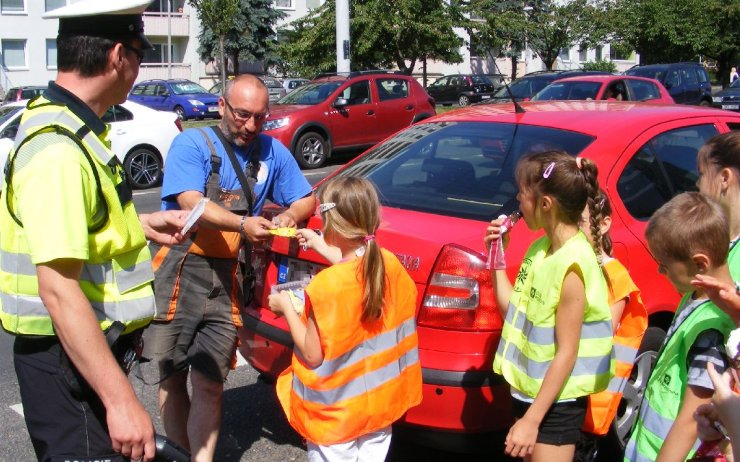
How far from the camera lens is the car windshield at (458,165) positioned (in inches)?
156

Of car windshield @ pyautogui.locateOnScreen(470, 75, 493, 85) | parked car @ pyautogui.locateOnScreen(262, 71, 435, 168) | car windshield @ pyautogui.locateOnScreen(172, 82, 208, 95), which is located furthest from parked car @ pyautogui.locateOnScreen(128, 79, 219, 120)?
parked car @ pyautogui.locateOnScreen(262, 71, 435, 168)

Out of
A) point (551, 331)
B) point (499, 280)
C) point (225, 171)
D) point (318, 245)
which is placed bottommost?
point (551, 331)

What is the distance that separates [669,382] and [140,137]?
12.5 m

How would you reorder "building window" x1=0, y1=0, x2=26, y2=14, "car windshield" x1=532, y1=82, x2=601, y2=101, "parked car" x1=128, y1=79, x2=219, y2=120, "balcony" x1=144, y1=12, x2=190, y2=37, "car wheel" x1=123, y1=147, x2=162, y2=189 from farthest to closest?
"balcony" x1=144, y1=12, x2=190, y2=37 → "building window" x1=0, y1=0, x2=26, y2=14 → "parked car" x1=128, y1=79, x2=219, y2=120 → "car windshield" x1=532, y1=82, x2=601, y2=101 → "car wheel" x1=123, y1=147, x2=162, y2=189

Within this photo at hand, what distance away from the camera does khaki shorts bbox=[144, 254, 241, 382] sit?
376 cm

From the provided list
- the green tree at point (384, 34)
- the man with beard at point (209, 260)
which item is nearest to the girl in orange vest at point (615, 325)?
the man with beard at point (209, 260)

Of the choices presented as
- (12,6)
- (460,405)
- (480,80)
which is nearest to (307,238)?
(460,405)

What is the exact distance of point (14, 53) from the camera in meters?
43.3

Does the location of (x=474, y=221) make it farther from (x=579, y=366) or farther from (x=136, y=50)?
(x=136, y=50)

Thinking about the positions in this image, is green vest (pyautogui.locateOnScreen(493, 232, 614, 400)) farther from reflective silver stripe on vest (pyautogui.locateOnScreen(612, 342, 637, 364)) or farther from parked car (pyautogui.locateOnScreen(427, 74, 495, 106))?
parked car (pyautogui.locateOnScreen(427, 74, 495, 106))

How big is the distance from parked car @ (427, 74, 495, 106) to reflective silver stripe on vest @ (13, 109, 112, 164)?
35097mm

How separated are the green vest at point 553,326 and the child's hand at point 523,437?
0.13m

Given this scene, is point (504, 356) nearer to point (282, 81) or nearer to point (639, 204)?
point (639, 204)

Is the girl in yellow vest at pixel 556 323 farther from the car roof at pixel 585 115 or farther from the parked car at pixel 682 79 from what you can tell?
→ the parked car at pixel 682 79
